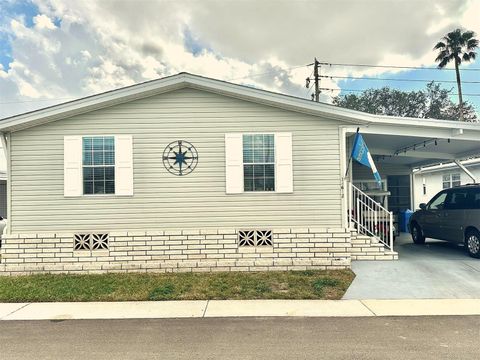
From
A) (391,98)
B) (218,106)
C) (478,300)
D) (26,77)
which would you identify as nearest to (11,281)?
(218,106)

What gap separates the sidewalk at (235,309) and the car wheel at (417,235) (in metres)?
4.98

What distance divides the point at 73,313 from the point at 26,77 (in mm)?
18605

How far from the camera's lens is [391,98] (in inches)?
1293

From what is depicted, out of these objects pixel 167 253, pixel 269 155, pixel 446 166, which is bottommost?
pixel 167 253

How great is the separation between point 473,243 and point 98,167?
28.9ft

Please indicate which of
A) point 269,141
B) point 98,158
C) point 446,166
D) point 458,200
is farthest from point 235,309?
point 446,166

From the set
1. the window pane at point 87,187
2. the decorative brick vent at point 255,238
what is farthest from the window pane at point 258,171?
the window pane at point 87,187

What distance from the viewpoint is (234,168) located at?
7.69 meters

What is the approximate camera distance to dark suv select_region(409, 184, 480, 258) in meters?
8.34

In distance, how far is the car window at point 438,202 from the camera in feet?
31.4

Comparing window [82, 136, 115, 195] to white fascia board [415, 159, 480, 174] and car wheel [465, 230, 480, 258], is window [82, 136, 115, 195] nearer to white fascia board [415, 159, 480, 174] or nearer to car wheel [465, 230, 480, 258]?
car wheel [465, 230, 480, 258]

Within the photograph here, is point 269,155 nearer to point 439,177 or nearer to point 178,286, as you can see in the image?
point 178,286

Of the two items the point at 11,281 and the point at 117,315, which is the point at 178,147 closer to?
the point at 117,315

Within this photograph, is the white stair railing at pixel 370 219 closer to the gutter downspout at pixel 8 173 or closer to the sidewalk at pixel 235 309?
the sidewalk at pixel 235 309
